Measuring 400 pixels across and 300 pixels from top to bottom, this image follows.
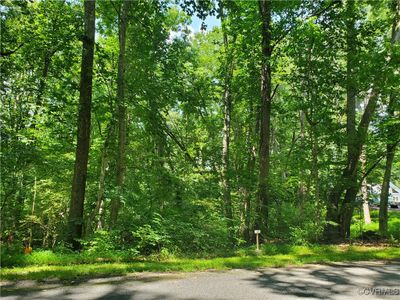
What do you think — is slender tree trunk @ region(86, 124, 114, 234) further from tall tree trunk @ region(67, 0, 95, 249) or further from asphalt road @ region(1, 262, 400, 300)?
asphalt road @ region(1, 262, 400, 300)

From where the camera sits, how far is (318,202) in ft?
34.3

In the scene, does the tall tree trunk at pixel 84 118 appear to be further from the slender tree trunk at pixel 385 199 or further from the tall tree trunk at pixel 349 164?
the slender tree trunk at pixel 385 199

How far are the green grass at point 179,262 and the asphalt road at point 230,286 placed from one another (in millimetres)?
353

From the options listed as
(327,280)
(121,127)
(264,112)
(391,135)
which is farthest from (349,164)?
(121,127)

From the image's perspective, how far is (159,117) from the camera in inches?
485

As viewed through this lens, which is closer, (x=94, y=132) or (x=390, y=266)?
(x=390, y=266)

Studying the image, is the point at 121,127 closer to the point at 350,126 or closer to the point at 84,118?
the point at 84,118

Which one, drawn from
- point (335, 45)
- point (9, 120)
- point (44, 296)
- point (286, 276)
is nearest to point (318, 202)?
point (286, 276)

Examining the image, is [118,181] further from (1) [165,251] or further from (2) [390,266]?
(2) [390,266]

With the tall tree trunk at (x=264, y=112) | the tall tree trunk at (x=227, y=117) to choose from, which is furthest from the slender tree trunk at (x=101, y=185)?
the tall tree trunk at (x=264, y=112)

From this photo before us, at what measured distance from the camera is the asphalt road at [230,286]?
5039 mm

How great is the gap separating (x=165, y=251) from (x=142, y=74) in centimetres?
572

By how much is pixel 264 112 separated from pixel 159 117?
3.78m

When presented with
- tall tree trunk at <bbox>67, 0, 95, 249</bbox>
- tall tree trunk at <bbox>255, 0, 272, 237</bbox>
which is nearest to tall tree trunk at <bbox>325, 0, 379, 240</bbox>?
tall tree trunk at <bbox>255, 0, 272, 237</bbox>
